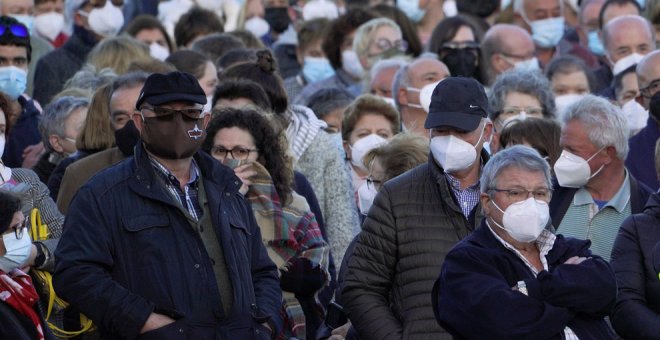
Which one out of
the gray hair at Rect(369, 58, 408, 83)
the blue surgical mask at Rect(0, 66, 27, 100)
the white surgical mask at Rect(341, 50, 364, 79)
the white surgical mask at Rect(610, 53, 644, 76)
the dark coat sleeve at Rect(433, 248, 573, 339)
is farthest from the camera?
the white surgical mask at Rect(341, 50, 364, 79)

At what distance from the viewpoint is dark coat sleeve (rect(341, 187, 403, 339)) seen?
7410 mm

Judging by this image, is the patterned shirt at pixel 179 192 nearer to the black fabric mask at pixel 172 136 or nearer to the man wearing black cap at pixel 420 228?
the black fabric mask at pixel 172 136

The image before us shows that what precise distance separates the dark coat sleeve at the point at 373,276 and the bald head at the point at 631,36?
18.8 feet

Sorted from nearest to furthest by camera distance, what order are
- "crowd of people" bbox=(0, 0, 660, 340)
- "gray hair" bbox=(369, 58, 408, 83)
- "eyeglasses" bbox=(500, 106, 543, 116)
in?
"crowd of people" bbox=(0, 0, 660, 340) → "eyeglasses" bbox=(500, 106, 543, 116) → "gray hair" bbox=(369, 58, 408, 83)

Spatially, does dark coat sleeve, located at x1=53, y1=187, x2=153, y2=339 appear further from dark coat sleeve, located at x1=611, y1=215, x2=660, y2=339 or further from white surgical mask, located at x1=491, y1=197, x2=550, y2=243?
dark coat sleeve, located at x1=611, y1=215, x2=660, y2=339

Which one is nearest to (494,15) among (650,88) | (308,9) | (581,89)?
(308,9)

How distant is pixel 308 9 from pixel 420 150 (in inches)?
345

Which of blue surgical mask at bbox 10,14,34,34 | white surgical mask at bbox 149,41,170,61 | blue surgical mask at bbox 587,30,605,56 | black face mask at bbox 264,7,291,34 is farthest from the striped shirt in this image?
black face mask at bbox 264,7,291,34

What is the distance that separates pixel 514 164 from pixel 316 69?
7663mm

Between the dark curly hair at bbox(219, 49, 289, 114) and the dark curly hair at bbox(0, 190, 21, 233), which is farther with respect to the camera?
the dark curly hair at bbox(219, 49, 289, 114)

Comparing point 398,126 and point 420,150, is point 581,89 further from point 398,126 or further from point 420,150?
point 420,150

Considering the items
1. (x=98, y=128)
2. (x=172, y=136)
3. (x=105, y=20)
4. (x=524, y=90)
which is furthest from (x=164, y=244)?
(x=105, y=20)

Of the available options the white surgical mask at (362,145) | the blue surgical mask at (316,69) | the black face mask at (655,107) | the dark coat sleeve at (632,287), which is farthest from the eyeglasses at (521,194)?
the blue surgical mask at (316,69)

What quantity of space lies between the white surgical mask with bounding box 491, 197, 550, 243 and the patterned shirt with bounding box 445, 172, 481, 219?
766 millimetres
